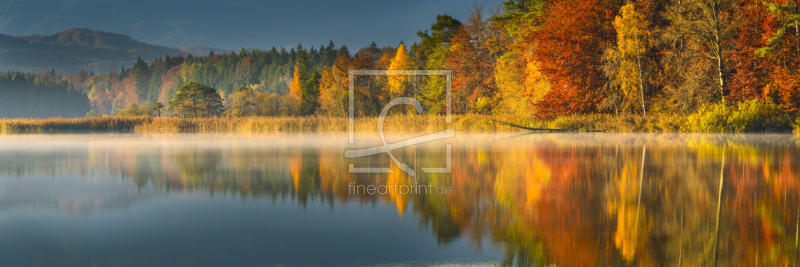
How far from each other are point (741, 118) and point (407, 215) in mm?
27789

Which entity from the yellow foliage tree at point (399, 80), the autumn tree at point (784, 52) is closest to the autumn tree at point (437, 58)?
the yellow foliage tree at point (399, 80)

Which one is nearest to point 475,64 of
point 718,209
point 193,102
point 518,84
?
point 518,84

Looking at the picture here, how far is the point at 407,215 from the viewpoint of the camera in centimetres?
750

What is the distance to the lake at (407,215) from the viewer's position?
5.46 metres

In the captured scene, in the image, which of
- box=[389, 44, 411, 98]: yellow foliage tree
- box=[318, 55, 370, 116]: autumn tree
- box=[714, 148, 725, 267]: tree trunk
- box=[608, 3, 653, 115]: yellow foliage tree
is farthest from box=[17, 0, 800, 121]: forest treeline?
box=[714, 148, 725, 267]: tree trunk

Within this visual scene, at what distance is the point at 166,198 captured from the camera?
30.0 feet

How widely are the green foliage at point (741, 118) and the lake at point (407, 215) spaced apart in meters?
17.1

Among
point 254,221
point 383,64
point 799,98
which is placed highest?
point 383,64

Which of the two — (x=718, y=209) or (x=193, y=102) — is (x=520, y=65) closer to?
(x=718, y=209)

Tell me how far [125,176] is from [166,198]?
3.97m

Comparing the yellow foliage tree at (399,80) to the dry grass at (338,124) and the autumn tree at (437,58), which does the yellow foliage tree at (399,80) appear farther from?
the dry grass at (338,124)

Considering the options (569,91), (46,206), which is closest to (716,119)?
(569,91)

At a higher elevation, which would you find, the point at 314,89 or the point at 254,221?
the point at 314,89

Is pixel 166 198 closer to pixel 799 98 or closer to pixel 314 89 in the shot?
pixel 799 98
